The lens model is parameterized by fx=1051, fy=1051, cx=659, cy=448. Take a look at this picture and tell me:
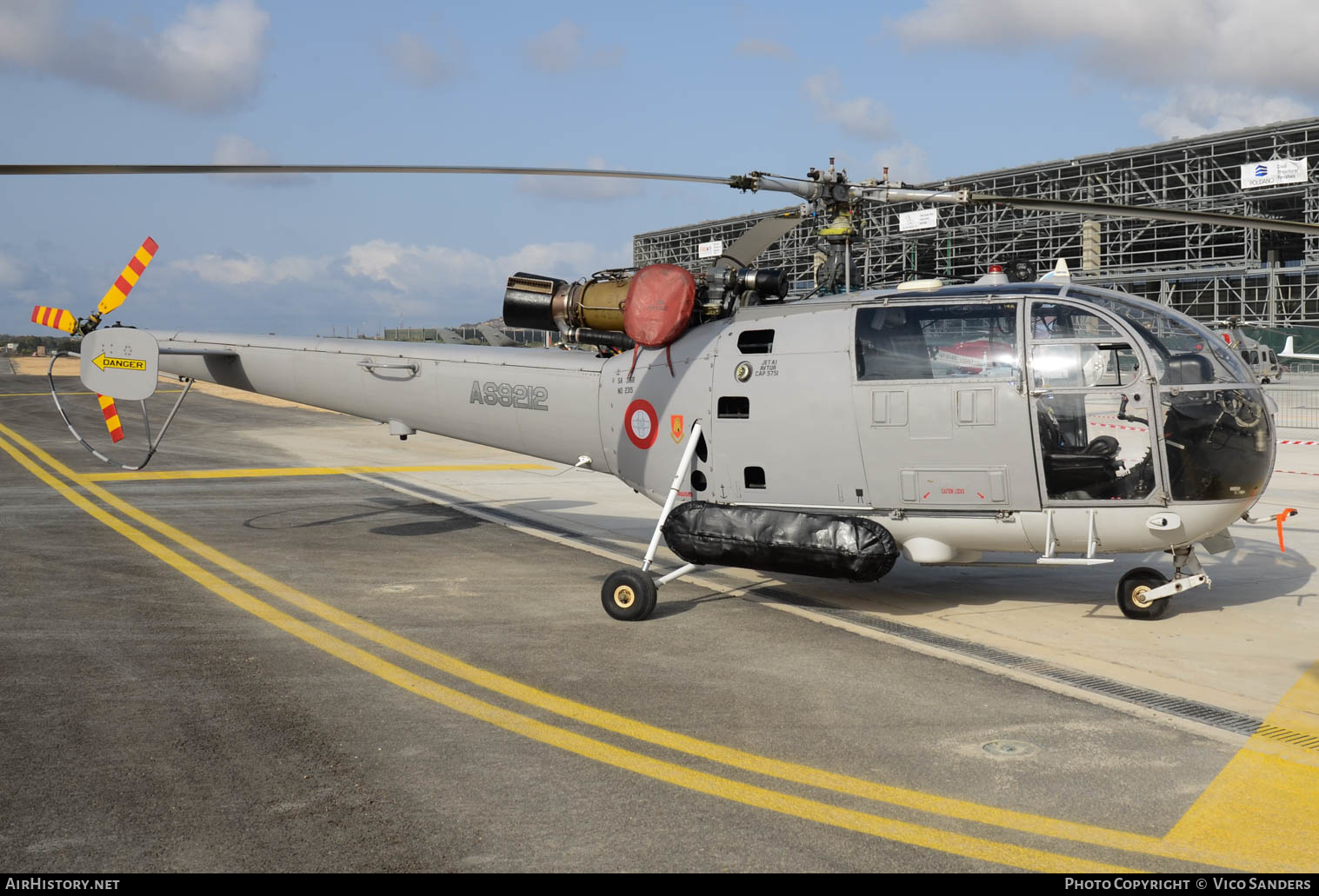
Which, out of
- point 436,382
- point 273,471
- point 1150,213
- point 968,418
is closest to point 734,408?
point 968,418

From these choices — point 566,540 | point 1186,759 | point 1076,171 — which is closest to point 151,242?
point 566,540

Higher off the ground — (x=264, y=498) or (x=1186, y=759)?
(x=264, y=498)

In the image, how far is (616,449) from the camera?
10.8 meters

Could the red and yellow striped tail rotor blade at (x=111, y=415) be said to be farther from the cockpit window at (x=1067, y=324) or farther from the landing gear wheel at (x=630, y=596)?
the cockpit window at (x=1067, y=324)

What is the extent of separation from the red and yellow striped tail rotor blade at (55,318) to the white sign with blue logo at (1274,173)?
5067 centimetres

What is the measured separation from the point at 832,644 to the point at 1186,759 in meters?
2.94

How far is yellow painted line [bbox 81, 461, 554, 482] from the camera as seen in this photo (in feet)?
64.0

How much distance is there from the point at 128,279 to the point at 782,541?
9.41m

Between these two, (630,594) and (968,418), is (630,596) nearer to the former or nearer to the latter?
(630,594)

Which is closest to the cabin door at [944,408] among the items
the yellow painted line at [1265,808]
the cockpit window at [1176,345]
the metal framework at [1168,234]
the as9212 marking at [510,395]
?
the cockpit window at [1176,345]

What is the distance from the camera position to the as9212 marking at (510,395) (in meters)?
11.2

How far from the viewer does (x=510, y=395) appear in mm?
11430
